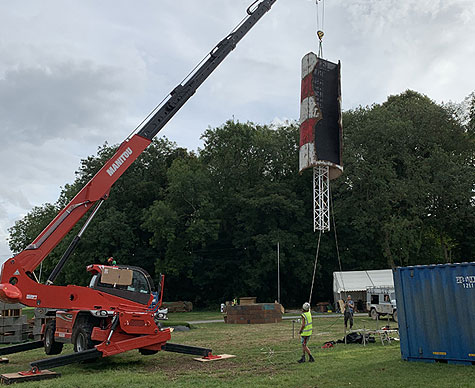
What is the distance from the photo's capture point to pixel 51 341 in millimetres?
14000

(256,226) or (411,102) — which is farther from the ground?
(411,102)

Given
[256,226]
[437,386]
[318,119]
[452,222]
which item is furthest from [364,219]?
[437,386]

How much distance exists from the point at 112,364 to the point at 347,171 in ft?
104

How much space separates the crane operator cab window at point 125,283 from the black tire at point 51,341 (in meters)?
2.64

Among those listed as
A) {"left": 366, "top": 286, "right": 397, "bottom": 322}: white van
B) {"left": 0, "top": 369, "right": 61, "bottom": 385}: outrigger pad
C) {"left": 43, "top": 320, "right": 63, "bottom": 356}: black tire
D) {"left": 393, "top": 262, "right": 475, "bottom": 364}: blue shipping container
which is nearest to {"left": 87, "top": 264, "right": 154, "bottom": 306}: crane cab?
{"left": 0, "top": 369, "right": 61, "bottom": 385}: outrigger pad

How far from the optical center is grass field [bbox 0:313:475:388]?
9758mm

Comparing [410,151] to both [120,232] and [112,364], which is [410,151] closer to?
[120,232]

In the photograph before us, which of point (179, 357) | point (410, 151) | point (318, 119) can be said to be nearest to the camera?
point (179, 357)

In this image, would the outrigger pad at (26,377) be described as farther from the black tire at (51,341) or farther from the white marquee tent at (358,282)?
the white marquee tent at (358,282)

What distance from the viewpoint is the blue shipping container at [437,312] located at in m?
11.1

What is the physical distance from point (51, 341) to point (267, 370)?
22.7ft

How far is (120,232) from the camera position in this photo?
44.4 m

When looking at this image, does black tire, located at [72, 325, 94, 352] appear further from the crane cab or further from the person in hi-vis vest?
the person in hi-vis vest

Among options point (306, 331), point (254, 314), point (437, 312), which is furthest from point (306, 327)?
point (254, 314)
